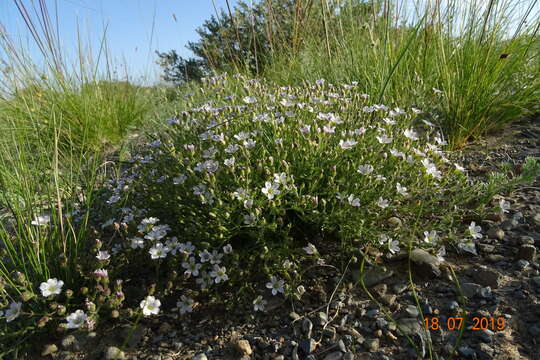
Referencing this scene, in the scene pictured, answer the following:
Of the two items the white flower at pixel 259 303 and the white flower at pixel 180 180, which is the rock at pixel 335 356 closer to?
the white flower at pixel 259 303

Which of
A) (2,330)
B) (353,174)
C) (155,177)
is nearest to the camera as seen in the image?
(2,330)

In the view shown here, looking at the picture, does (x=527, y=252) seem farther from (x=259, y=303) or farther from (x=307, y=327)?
(x=259, y=303)

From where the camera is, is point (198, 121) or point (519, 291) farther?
point (198, 121)

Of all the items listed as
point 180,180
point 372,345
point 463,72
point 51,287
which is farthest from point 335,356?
point 463,72

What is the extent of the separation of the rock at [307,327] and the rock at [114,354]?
85 centimetres

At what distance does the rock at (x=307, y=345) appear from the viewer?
1530 millimetres

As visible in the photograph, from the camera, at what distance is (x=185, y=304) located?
5.71 feet

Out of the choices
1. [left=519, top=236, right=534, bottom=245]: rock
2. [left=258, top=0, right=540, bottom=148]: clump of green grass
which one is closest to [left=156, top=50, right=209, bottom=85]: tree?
[left=258, top=0, right=540, bottom=148]: clump of green grass

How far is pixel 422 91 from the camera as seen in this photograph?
3.28 meters

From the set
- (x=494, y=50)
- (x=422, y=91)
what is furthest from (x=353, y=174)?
(x=494, y=50)

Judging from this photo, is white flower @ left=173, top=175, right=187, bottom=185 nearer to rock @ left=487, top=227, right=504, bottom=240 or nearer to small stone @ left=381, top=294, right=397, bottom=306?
small stone @ left=381, top=294, right=397, bottom=306

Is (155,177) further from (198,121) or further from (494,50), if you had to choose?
(494,50)

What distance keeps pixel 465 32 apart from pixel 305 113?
7.94 ft
